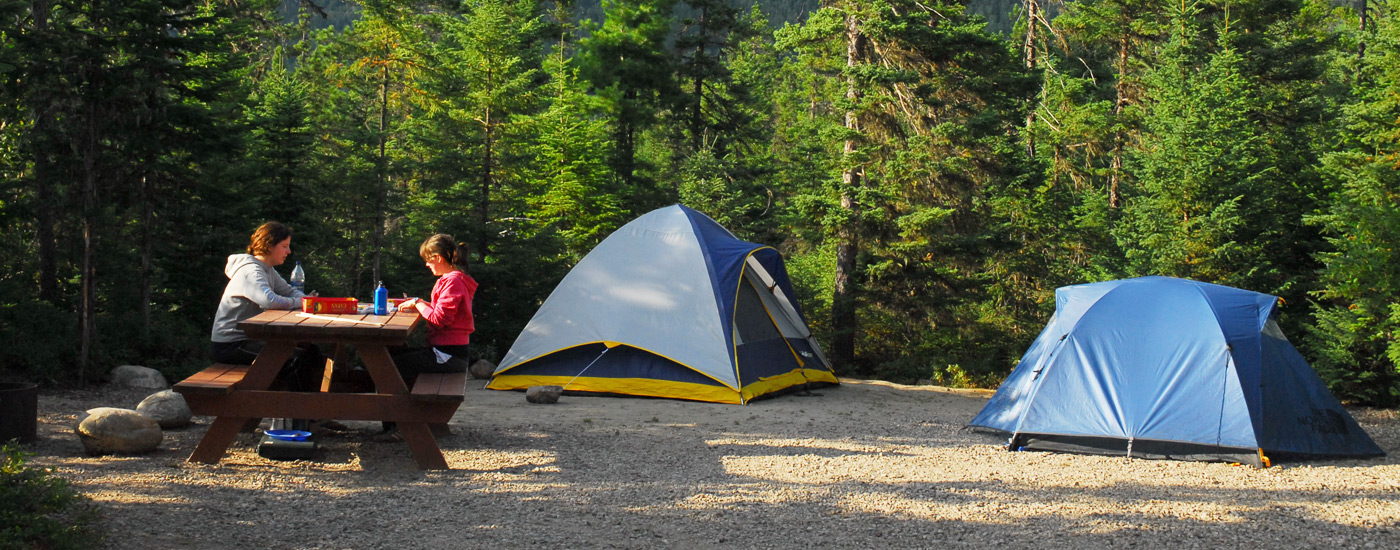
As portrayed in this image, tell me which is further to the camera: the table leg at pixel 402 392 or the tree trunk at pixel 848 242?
the tree trunk at pixel 848 242

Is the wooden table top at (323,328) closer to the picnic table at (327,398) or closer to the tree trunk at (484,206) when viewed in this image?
the picnic table at (327,398)

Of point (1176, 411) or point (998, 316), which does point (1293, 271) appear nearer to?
point (998, 316)

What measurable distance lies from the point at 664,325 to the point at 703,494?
4455 mm

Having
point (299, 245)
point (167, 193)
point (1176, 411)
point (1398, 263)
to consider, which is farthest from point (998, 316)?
point (167, 193)

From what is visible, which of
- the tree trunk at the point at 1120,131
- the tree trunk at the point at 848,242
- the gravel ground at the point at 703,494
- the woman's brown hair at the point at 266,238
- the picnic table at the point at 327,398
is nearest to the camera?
the gravel ground at the point at 703,494

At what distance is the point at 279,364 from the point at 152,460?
95 centimetres

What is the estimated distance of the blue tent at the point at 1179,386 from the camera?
6668 millimetres

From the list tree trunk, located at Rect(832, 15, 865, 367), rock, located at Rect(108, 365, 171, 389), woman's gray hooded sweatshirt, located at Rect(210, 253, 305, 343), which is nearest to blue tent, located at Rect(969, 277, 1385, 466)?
woman's gray hooded sweatshirt, located at Rect(210, 253, 305, 343)

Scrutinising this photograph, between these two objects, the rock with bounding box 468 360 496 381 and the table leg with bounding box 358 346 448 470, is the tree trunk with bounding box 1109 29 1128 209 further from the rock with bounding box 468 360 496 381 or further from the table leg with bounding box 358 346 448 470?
the table leg with bounding box 358 346 448 470

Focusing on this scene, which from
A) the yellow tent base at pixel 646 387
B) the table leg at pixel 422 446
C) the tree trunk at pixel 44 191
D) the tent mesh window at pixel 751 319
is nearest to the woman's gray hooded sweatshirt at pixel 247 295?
the table leg at pixel 422 446

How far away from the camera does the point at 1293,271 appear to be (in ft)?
38.7

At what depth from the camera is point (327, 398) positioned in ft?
18.2

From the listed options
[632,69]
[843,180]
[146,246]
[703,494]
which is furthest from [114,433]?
[632,69]

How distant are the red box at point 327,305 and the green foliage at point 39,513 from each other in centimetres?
172
